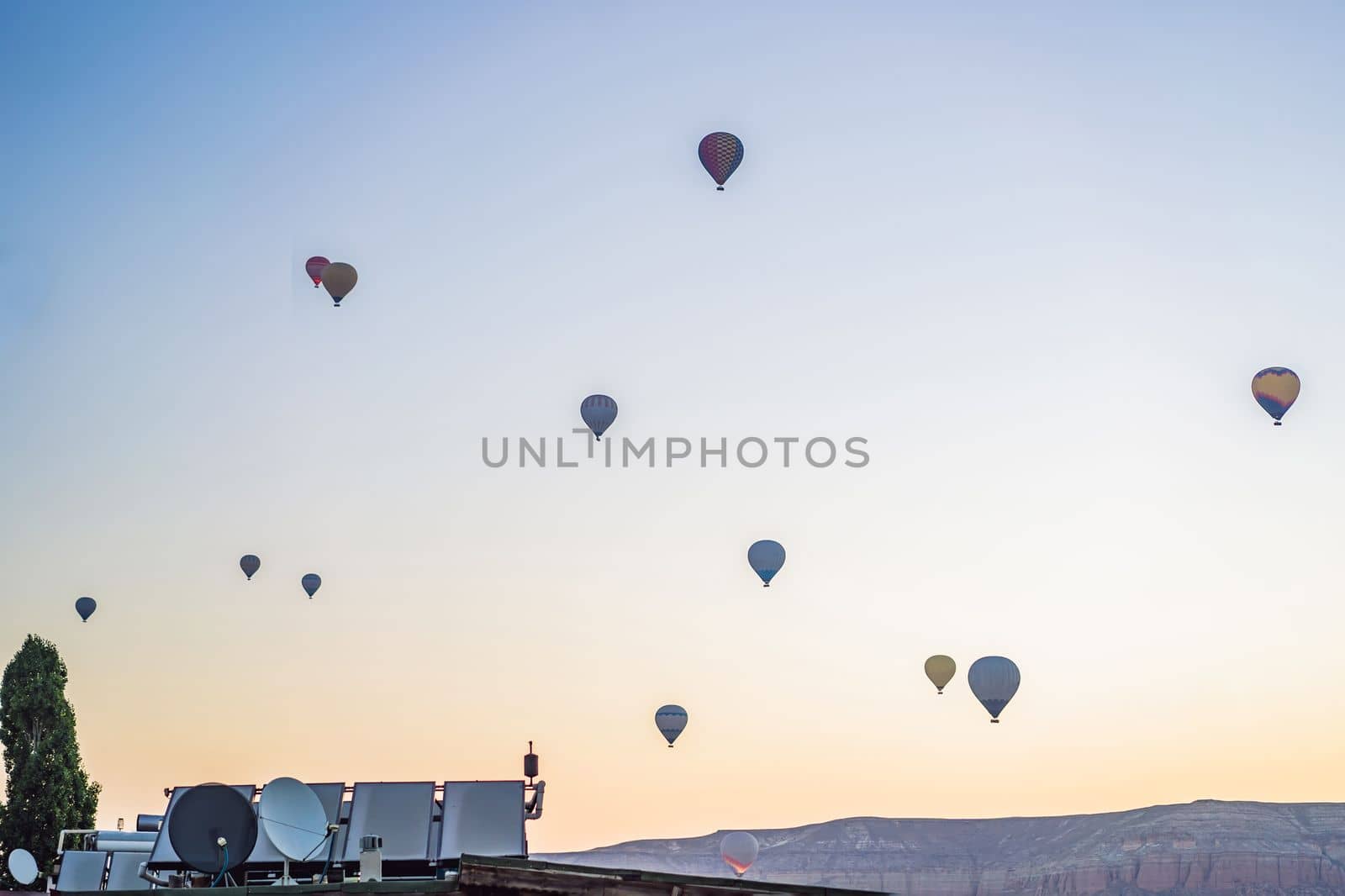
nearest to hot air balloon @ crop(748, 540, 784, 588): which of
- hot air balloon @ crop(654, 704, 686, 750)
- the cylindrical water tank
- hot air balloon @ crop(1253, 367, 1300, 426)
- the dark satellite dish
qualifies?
hot air balloon @ crop(654, 704, 686, 750)

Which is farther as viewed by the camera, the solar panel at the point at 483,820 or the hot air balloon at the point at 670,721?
the hot air balloon at the point at 670,721

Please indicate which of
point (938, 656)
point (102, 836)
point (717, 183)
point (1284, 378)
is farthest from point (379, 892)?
point (938, 656)

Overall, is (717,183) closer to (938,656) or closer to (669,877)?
(938,656)

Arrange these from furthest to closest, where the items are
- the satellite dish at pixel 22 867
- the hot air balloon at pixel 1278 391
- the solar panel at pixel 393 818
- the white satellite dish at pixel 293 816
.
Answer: the hot air balloon at pixel 1278 391 → the satellite dish at pixel 22 867 → the solar panel at pixel 393 818 → the white satellite dish at pixel 293 816

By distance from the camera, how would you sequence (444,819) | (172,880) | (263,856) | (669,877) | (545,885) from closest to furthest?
(669,877) → (545,885) → (172,880) → (263,856) → (444,819)

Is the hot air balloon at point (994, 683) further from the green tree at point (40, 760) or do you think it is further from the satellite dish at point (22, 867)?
the green tree at point (40, 760)

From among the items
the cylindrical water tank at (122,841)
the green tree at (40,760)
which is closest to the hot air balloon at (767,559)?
the cylindrical water tank at (122,841)
